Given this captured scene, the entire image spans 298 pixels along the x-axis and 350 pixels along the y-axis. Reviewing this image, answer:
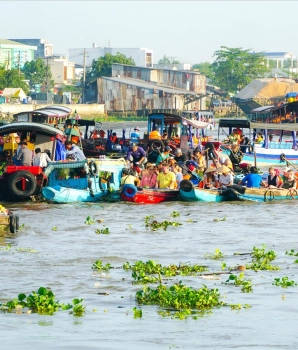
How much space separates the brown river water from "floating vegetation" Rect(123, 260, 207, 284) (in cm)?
23

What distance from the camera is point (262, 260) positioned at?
15.2 meters

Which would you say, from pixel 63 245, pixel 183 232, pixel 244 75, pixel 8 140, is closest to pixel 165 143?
pixel 8 140

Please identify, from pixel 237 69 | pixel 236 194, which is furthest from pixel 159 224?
pixel 237 69

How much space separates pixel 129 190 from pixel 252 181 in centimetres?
333

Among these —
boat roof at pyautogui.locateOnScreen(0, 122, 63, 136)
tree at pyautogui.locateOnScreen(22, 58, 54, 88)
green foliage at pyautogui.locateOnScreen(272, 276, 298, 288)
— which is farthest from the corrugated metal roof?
green foliage at pyautogui.locateOnScreen(272, 276, 298, 288)

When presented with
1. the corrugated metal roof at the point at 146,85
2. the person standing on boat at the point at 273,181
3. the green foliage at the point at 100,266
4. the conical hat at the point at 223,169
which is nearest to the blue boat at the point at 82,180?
the conical hat at the point at 223,169

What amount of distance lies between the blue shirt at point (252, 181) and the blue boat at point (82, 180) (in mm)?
3149

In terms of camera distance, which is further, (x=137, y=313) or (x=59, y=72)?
(x=59, y=72)

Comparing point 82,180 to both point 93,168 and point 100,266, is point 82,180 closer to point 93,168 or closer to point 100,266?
point 93,168

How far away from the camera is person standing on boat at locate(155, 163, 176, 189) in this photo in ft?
75.4

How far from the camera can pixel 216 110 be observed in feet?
370

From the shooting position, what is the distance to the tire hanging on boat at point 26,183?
2255 centimetres

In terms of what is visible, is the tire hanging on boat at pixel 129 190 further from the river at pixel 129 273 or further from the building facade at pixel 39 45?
the building facade at pixel 39 45

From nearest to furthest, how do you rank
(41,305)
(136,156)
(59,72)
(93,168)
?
(41,305) < (93,168) < (136,156) < (59,72)
